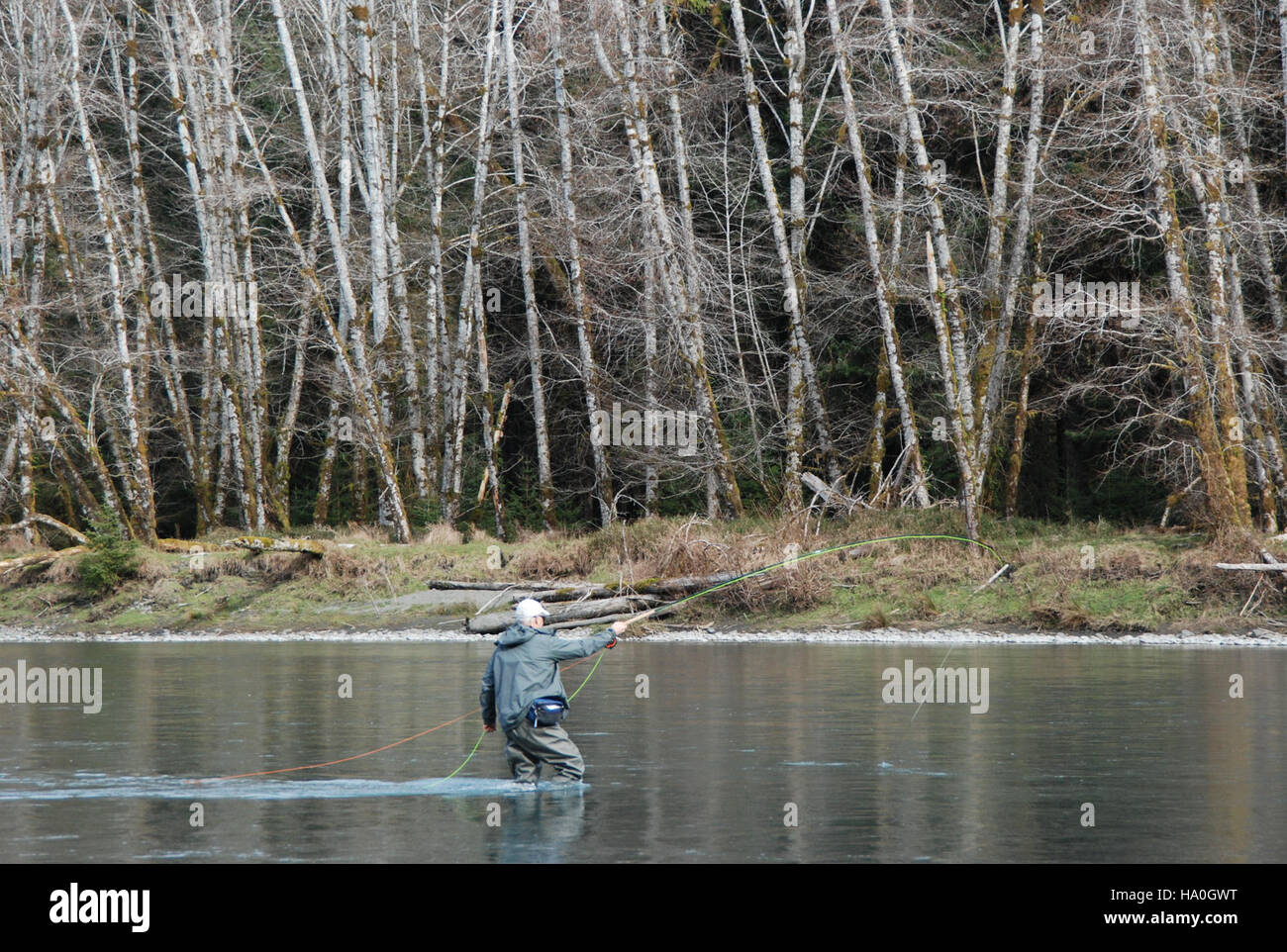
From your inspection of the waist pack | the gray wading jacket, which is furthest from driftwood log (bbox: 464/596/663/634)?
the waist pack

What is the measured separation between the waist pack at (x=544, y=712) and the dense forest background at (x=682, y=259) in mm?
18005

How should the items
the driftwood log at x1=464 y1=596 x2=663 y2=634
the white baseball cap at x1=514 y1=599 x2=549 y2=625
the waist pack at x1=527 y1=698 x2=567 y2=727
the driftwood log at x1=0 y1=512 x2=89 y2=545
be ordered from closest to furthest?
the waist pack at x1=527 y1=698 x2=567 y2=727
the white baseball cap at x1=514 y1=599 x2=549 y2=625
the driftwood log at x1=464 y1=596 x2=663 y2=634
the driftwood log at x1=0 y1=512 x2=89 y2=545

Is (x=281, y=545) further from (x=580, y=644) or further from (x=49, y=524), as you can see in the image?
(x=580, y=644)

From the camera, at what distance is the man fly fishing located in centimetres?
1153

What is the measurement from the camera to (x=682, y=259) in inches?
1297

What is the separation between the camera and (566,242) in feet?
115

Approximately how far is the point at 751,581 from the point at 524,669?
16463 mm

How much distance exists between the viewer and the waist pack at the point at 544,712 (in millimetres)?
11492

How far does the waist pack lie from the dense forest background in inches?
709

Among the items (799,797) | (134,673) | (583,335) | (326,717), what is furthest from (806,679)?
(583,335)

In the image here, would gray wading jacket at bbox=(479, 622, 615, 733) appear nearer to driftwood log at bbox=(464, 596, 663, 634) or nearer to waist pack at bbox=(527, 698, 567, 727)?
waist pack at bbox=(527, 698, 567, 727)

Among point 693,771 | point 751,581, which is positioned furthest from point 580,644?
point 751,581

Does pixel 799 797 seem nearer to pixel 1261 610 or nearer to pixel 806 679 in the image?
pixel 806 679
